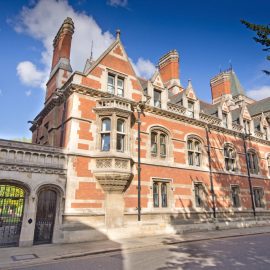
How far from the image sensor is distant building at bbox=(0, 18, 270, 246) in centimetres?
1286

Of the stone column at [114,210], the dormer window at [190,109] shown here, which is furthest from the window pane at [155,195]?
the dormer window at [190,109]

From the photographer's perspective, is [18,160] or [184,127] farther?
[184,127]

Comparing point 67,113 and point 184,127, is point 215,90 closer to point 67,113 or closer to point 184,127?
point 184,127

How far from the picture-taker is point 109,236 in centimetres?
1352

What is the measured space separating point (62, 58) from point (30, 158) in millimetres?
9079

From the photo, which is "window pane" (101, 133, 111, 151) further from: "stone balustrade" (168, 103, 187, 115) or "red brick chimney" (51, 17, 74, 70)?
"red brick chimney" (51, 17, 74, 70)

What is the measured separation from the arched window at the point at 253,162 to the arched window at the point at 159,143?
11212mm

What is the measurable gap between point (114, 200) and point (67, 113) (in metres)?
6.16

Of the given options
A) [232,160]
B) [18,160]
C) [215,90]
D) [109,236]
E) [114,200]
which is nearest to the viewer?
[18,160]

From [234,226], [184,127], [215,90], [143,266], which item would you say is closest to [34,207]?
[143,266]

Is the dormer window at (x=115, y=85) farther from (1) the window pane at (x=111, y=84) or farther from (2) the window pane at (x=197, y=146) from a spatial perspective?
(2) the window pane at (x=197, y=146)

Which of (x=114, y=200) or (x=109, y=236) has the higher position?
(x=114, y=200)

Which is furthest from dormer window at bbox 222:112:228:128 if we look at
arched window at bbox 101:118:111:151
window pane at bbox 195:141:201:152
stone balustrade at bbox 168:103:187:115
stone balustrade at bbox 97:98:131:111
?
arched window at bbox 101:118:111:151

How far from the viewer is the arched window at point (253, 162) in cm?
2447
